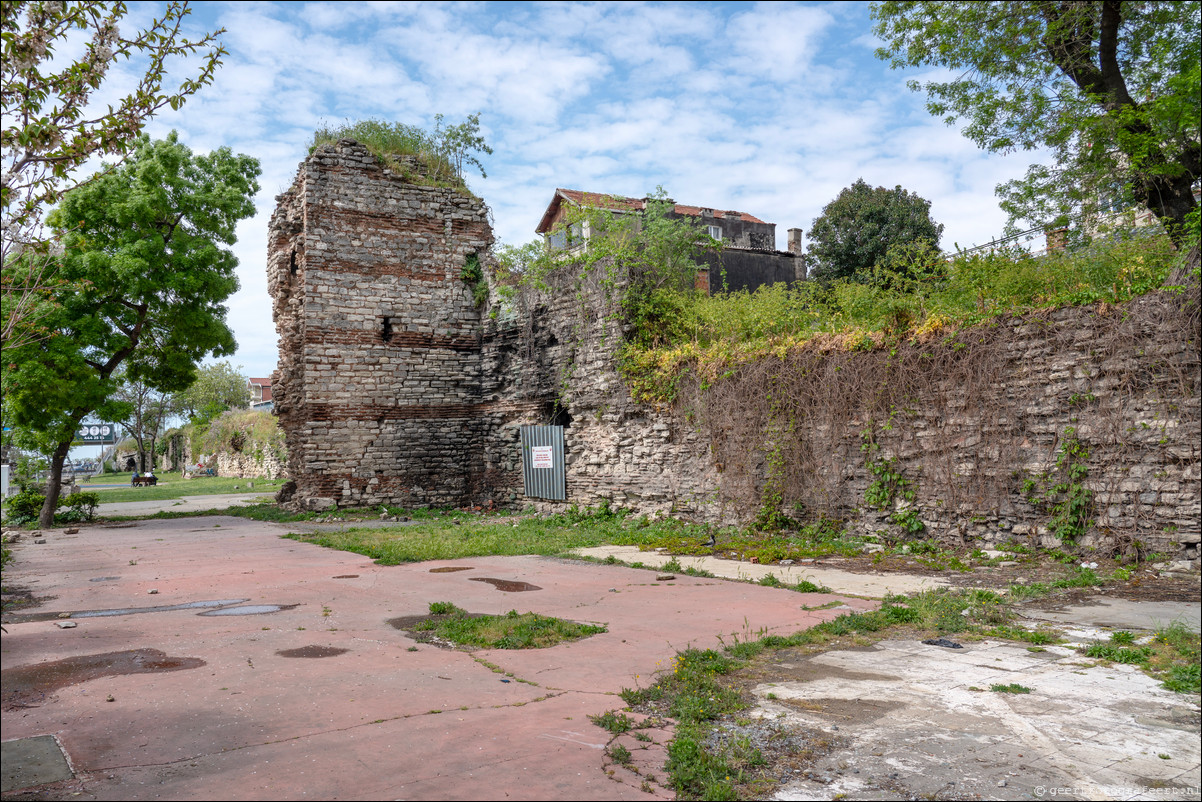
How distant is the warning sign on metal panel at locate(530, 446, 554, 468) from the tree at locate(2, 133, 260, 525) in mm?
7385

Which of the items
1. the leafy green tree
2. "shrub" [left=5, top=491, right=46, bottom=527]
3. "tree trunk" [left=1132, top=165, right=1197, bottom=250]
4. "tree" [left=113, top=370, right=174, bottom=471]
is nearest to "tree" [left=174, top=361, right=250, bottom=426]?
"tree" [left=113, top=370, right=174, bottom=471]

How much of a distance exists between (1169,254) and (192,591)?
1009cm

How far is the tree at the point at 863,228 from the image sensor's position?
28.3m

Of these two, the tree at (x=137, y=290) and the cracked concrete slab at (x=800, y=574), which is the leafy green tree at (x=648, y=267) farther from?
the tree at (x=137, y=290)

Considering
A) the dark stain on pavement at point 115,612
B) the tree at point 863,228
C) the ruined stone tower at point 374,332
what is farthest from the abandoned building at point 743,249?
the dark stain on pavement at point 115,612

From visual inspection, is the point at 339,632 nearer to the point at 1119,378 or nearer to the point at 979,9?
the point at 1119,378

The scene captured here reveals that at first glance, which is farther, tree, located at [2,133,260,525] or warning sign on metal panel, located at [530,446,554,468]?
warning sign on metal panel, located at [530,446,554,468]

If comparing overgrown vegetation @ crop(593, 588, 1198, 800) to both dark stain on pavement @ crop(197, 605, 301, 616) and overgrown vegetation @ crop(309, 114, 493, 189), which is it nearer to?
dark stain on pavement @ crop(197, 605, 301, 616)

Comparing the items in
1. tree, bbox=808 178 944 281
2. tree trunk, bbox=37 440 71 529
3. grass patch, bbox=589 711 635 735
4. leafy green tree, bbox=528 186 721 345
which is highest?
tree, bbox=808 178 944 281

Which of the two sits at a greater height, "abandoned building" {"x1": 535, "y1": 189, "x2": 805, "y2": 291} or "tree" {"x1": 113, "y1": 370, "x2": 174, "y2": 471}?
"abandoned building" {"x1": 535, "y1": 189, "x2": 805, "y2": 291}

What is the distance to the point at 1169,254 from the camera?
7.52 meters

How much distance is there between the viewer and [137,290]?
1469cm

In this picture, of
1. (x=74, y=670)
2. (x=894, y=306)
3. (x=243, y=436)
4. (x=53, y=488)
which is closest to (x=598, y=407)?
(x=894, y=306)

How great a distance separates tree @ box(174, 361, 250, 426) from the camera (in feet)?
180
